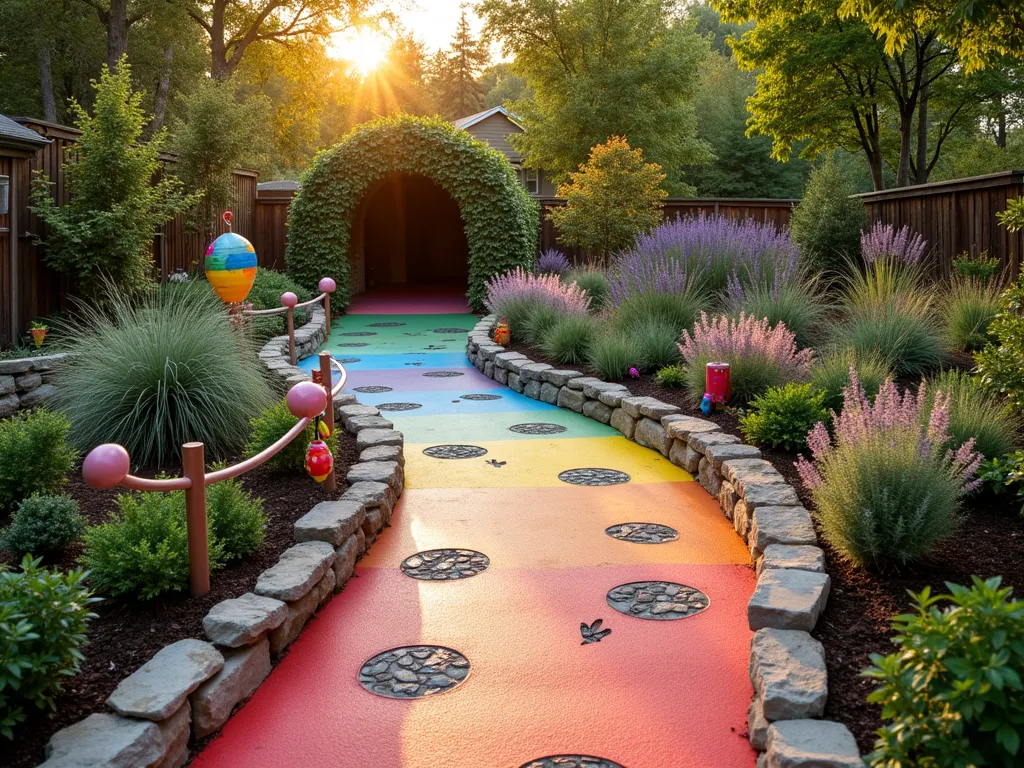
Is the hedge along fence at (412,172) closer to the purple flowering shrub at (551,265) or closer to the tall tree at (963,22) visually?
the purple flowering shrub at (551,265)

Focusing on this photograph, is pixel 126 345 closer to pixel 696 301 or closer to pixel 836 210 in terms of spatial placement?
pixel 696 301

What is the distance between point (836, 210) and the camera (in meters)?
12.6

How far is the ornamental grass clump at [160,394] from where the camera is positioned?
211 inches

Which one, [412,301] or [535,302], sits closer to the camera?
[535,302]

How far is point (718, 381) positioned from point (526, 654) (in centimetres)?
347

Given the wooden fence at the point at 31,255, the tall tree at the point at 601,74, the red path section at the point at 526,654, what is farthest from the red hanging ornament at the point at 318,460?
the tall tree at the point at 601,74

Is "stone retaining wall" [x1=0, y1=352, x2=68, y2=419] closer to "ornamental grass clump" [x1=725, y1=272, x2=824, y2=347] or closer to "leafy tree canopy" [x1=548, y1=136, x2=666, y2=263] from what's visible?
"ornamental grass clump" [x1=725, y1=272, x2=824, y2=347]

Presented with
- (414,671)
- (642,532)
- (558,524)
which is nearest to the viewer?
(414,671)

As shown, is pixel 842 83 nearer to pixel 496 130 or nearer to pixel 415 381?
pixel 415 381

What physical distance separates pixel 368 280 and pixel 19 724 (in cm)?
1788

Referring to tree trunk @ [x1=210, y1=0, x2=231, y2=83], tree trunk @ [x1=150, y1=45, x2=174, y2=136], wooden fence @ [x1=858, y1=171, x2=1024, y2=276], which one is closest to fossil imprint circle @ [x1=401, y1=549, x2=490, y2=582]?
wooden fence @ [x1=858, y1=171, x2=1024, y2=276]

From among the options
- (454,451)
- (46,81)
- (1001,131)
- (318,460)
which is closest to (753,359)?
(454,451)

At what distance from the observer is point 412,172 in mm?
15031

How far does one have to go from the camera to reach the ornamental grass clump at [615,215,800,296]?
9.01 metres
